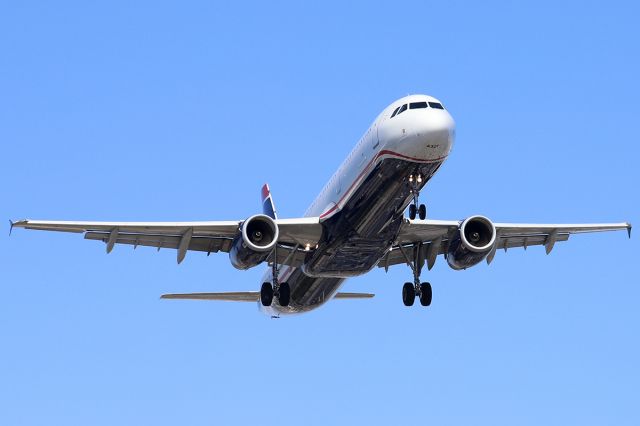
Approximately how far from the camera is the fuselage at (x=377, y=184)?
43.0 meters

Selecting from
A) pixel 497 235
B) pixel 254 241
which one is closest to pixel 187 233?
pixel 254 241

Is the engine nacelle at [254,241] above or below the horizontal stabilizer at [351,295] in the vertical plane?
above

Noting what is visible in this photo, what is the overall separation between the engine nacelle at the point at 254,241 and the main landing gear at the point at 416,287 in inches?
268

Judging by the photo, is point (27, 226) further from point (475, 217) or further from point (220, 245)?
point (475, 217)

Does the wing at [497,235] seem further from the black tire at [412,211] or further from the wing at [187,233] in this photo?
the black tire at [412,211]

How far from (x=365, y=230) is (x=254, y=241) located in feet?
13.8

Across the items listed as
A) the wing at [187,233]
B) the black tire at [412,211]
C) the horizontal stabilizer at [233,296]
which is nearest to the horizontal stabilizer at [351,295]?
the horizontal stabilizer at [233,296]

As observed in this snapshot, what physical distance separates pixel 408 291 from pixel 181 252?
Answer: 9.54 meters

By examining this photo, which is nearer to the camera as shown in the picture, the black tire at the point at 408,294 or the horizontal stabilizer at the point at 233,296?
the black tire at the point at 408,294

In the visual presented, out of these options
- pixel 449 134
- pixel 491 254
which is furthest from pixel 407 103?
pixel 491 254

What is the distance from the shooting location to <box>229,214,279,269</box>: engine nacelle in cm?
4603

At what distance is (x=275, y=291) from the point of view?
1945 inches

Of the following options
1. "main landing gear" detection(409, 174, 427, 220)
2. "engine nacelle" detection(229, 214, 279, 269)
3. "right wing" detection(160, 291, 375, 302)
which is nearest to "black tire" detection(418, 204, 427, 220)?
"main landing gear" detection(409, 174, 427, 220)

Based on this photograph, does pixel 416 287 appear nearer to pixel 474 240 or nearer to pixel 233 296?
pixel 474 240
